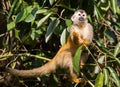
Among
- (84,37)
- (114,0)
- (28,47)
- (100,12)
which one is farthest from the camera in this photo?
(28,47)

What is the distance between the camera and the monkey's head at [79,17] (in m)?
3.35

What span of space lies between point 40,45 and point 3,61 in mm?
408

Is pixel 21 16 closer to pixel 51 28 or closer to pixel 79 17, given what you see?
pixel 51 28

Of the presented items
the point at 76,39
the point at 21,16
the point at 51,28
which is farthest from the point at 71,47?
the point at 21,16

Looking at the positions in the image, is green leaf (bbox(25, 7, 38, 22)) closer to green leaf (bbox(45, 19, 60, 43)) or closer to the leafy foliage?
the leafy foliage

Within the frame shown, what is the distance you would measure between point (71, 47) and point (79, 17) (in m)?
0.30

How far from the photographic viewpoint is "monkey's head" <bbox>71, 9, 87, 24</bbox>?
3.35m

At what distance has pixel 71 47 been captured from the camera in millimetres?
3551

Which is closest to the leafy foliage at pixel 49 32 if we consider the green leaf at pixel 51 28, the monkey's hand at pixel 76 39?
the green leaf at pixel 51 28

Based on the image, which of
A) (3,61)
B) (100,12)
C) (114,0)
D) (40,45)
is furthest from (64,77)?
(114,0)

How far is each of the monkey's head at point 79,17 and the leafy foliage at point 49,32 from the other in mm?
56

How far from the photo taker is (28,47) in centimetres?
382

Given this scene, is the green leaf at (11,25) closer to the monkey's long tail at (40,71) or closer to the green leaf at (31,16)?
the green leaf at (31,16)

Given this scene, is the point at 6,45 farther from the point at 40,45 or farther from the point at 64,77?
the point at 64,77
